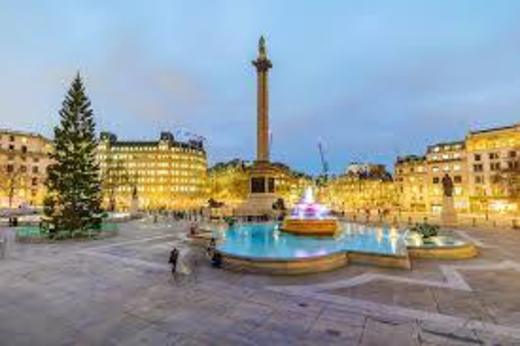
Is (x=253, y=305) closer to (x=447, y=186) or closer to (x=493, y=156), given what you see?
(x=447, y=186)

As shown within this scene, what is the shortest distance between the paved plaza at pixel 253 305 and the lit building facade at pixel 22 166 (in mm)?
89977

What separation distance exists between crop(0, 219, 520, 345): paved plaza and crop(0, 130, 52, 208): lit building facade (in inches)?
3542

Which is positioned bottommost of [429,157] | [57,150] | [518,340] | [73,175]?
[518,340]

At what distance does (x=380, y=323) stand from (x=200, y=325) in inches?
221

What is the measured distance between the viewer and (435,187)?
9975 cm

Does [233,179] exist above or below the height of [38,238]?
above

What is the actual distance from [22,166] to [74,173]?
83364mm

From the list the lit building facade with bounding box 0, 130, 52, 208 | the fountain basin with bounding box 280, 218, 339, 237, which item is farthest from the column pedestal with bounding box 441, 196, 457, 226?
the lit building facade with bounding box 0, 130, 52, 208

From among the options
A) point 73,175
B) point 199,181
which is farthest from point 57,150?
point 199,181

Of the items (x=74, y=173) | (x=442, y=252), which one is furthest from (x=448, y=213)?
(x=74, y=173)

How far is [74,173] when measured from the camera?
3422 cm

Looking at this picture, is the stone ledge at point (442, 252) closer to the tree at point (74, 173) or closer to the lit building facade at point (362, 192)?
the tree at point (74, 173)

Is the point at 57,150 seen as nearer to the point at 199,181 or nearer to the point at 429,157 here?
the point at 429,157

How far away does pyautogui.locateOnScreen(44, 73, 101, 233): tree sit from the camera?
33250 mm
